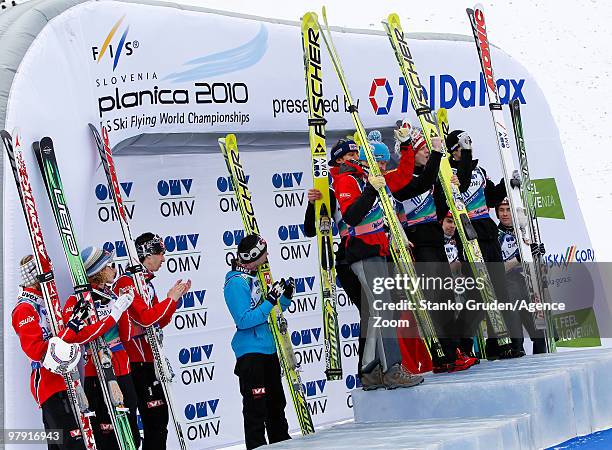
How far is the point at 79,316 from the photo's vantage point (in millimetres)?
6418

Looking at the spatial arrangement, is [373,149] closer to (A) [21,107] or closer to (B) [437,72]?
(A) [21,107]

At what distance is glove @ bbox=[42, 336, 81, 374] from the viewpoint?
6238 mm

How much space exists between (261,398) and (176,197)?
74.5 inches

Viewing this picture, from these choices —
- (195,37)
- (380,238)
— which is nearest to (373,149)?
(380,238)

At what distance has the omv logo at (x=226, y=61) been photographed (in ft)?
26.3

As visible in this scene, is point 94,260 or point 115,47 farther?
point 115,47

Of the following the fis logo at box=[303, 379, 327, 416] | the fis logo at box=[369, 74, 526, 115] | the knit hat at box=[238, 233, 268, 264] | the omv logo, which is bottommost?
the fis logo at box=[303, 379, 327, 416]

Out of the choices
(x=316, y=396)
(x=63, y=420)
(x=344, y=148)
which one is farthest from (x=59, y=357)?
(x=316, y=396)

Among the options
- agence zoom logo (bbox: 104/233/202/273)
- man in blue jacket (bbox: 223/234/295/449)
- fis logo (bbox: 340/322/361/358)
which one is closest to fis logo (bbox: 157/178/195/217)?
agence zoom logo (bbox: 104/233/202/273)

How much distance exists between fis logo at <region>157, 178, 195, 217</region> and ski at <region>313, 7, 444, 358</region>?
1.52 meters

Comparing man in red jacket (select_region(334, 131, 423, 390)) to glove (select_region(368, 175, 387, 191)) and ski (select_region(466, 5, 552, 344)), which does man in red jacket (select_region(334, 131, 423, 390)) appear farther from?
ski (select_region(466, 5, 552, 344))

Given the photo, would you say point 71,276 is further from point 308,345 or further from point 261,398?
point 308,345

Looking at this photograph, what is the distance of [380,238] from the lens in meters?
7.10

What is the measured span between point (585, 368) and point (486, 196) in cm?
250
